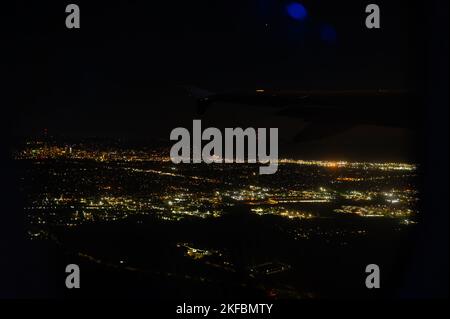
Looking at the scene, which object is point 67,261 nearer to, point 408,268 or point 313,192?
point 408,268

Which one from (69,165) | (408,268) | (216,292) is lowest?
(216,292)

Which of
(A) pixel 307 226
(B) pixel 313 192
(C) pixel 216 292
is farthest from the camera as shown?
(B) pixel 313 192

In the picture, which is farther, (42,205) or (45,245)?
(42,205)

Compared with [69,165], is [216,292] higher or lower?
lower

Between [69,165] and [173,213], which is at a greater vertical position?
[69,165]

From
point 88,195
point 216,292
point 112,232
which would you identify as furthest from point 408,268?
point 88,195
